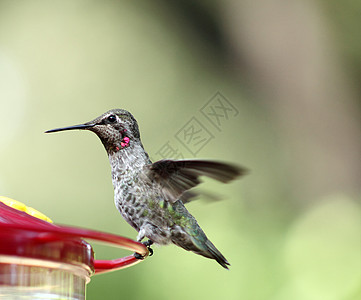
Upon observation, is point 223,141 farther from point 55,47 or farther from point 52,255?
point 52,255

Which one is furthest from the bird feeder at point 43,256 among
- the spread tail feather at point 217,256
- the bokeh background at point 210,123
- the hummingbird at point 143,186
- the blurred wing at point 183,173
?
the bokeh background at point 210,123

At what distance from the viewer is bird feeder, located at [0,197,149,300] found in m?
1.29

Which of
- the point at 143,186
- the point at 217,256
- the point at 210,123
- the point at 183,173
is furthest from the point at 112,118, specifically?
the point at 210,123

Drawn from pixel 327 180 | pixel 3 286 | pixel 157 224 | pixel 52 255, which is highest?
pixel 327 180

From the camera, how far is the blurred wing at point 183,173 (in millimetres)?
1784

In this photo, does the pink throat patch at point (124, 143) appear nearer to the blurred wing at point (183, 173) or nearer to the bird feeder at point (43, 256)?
the blurred wing at point (183, 173)

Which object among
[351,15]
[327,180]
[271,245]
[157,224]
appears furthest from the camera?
[351,15]

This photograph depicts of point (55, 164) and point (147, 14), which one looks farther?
point (147, 14)

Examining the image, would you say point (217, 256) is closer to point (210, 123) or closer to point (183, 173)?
point (183, 173)

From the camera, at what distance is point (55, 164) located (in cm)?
618

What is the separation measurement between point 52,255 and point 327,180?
4.33 metres

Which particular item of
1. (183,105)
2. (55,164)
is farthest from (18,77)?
(183,105)

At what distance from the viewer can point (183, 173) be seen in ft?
6.78

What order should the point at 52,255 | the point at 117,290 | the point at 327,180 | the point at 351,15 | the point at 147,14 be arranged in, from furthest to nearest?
the point at 147,14, the point at 351,15, the point at 327,180, the point at 117,290, the point at 52,255
